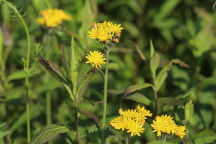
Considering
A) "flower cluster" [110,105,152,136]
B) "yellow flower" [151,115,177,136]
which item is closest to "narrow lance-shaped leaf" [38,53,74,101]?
"flower cluster" [110,105,152,136]

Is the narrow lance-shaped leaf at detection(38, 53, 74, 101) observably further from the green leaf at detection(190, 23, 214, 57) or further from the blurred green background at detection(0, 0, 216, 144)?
the green leaf at detection(190, 23, 214, 57)

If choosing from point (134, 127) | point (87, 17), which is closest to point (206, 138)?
point (134, 127)

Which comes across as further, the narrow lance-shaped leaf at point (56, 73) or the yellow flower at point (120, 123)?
the narrow lance-shaped leaf at point (56, 73)

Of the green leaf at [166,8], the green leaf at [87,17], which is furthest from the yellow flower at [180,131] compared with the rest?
the green leaf at [166,8]

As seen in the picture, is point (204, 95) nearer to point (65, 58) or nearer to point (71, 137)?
point (71, 137)

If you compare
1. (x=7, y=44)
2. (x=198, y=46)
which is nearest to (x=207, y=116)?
(x=198, y=46)

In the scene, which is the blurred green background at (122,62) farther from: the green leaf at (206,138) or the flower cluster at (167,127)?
the flower cluster at (167,127)
